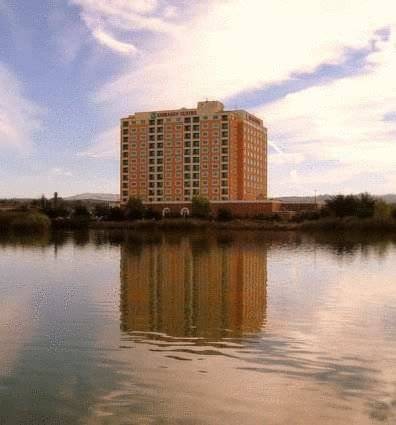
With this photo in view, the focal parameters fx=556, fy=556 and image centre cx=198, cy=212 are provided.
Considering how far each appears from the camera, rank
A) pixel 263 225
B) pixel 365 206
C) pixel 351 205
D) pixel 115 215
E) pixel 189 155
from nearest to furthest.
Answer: pixel 365 206, pixel 351 205, pixel 263 225, pixel 115 215, pixel 189 155

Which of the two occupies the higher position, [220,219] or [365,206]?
[365,206]

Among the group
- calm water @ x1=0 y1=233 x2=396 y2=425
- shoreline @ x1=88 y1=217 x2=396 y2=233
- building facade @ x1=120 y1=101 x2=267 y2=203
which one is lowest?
calm water @ x1=0 y1=233 x2=396 y2=425

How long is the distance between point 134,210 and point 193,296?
10214 centimetres

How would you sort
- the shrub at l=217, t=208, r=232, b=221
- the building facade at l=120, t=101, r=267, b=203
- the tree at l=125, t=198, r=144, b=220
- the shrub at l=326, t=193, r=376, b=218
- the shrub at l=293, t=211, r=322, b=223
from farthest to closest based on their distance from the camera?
1. the building facade at l=120, t=101, r=267, b=203
2. the tree at l=125, t=198, r=144, b=220
3. the shrub at l=217, t=208, r=232, b=221
4. the shrub at l=293, t=211, r=322, b=223
5. the shrub at l=326, t=193, r=376, b=218

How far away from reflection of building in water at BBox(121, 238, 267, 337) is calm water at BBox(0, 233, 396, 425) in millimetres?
69

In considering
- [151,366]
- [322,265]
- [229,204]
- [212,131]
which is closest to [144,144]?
[212,131]

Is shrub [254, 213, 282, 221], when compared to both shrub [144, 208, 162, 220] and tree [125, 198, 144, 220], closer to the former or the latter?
shrub [144, 208, 162, 220]

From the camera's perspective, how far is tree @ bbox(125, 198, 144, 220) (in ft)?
400

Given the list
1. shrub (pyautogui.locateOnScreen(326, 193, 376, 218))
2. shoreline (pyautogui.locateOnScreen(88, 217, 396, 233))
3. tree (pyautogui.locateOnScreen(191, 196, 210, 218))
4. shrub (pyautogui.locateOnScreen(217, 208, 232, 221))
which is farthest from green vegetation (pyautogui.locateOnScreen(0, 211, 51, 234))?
shrub (pyautogui.locateOnScreen(326, 193, 376, 218))

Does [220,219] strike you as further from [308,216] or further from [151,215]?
[308,216]

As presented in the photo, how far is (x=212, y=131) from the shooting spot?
134 metres

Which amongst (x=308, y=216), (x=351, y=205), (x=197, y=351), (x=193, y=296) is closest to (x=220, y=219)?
(x=308, y=216)

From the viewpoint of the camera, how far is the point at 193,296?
21.3 metres

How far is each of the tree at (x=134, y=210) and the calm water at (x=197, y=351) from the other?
3747 inches
